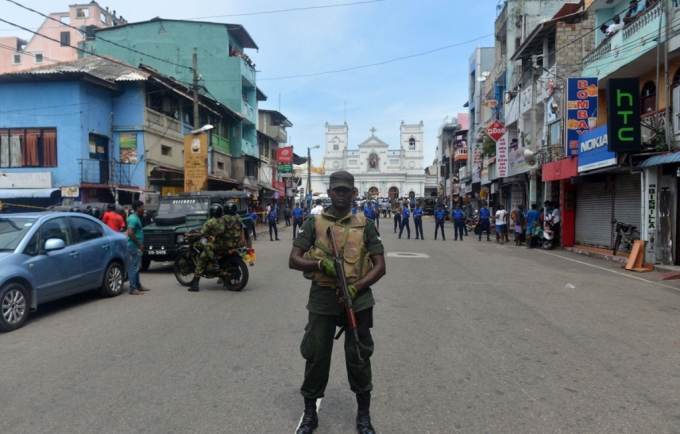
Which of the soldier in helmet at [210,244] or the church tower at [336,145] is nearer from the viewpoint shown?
the soldier in helmet at [210,244]

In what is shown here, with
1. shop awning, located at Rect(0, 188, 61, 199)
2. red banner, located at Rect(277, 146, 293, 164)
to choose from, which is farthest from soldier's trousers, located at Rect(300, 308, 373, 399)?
red banner, located at Rect(277, 146, 293, 164)

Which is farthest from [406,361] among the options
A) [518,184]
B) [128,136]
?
[518,184]

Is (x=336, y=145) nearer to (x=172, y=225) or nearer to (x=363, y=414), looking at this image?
(x=172, y=225)

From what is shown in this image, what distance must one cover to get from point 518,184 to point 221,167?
19.5 meters

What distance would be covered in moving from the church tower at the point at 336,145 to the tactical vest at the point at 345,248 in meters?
102

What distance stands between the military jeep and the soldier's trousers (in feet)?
29.2

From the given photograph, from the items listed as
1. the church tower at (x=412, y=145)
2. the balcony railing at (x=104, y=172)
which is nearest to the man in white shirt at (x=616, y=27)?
the balcony railing at (x=104, y=172)

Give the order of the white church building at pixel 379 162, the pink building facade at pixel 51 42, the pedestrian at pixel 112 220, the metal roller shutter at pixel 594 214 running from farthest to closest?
the white church building at pixel 379 162, the pink building facade at pixel 51 42, the metal roller shutter at pixel 594 214, the pedestrian at pixel 112 220

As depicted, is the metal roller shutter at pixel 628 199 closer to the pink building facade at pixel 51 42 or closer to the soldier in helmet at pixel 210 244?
the soldier in helmet at pixel 210 244

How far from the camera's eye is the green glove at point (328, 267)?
11.6 feet

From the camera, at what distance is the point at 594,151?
1614 cm

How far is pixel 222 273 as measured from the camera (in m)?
9.84

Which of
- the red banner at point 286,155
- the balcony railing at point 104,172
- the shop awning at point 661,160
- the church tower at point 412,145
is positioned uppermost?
the church tower at point 412,145

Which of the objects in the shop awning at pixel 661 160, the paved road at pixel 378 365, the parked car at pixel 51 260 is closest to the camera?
the paved road at pixel 378 365
